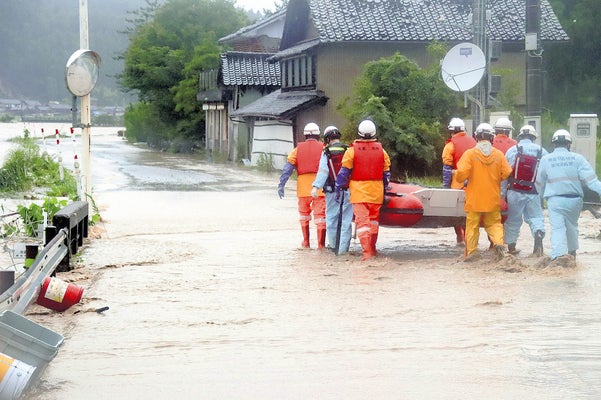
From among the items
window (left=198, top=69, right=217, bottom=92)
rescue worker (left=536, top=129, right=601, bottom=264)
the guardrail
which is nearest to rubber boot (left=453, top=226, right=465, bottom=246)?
rescue worker (left=536, top=129, right=601, bottom=264)

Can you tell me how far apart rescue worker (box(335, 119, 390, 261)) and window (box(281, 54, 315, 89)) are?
2618cm

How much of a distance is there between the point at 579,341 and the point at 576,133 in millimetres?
12948

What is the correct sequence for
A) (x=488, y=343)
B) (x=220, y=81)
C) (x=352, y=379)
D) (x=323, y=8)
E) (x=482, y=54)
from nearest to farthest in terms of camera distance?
(x=352, y=379), (x=488, y=343), (x=482, y=54), (x=323, y=8), (x=220, y=81)

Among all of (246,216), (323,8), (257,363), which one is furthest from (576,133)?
(323,8)

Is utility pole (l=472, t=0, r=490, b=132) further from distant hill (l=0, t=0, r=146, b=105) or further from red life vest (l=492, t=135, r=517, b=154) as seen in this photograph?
distant hill (l=0, t=0, r=146, b=105)

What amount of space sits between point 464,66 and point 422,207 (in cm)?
802

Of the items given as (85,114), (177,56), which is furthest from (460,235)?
(177,56)

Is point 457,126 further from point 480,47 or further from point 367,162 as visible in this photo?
point 480,47

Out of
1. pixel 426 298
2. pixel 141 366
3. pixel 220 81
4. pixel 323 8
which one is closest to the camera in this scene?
pixel 141 366

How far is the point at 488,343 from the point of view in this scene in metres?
8.20

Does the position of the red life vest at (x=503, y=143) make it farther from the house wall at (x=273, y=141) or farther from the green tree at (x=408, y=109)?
the house wall at (x=273, y=141)

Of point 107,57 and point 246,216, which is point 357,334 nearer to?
point 246,216

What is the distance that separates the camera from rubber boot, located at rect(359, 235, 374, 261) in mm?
13234

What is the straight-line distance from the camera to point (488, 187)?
42.2ft
